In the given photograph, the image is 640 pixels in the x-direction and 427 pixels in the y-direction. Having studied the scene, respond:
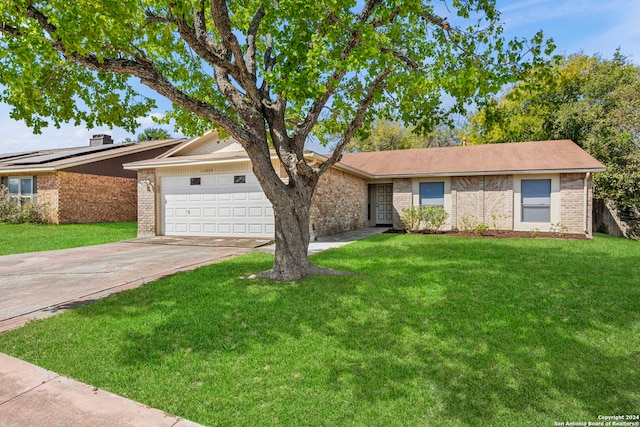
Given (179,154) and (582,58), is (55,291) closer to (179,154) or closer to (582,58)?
(179,154)

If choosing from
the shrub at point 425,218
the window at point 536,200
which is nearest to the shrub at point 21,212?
the shrub at point 425,218

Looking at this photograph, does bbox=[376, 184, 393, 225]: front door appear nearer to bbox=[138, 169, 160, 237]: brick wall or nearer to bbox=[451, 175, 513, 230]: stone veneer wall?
bbox=[451, 175, 513, 230]: stone veneer wall

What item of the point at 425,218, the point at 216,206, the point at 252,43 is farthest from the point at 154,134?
the point at 252,43

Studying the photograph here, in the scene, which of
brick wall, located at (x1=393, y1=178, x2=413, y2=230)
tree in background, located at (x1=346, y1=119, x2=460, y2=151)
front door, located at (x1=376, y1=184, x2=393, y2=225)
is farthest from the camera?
tree in background, located at (x1=346, y1=119, x2=460, y2=151)

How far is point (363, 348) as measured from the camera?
3.44 meters

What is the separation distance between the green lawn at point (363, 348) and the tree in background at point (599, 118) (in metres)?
9.22

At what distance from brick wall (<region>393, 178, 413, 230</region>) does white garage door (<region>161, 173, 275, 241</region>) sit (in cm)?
628

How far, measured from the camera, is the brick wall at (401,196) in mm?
15531

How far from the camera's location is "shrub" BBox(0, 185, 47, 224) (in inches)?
648

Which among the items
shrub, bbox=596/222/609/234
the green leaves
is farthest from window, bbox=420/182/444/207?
the green leaves

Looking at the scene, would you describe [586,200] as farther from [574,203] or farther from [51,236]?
[51,236]

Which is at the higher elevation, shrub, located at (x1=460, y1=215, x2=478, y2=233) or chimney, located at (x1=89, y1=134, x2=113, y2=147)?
chimney, located at (x1=89, y1=134, x2=113, y2=147)

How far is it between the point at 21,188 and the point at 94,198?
132 inches

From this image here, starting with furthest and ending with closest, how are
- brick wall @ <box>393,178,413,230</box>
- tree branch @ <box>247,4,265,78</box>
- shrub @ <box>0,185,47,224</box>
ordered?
shrub @ <box>0,185,47,224</box>
brick wall @ <box>393,178,413,230</box>
tree branch @ <box>247,4,265,78</box>
